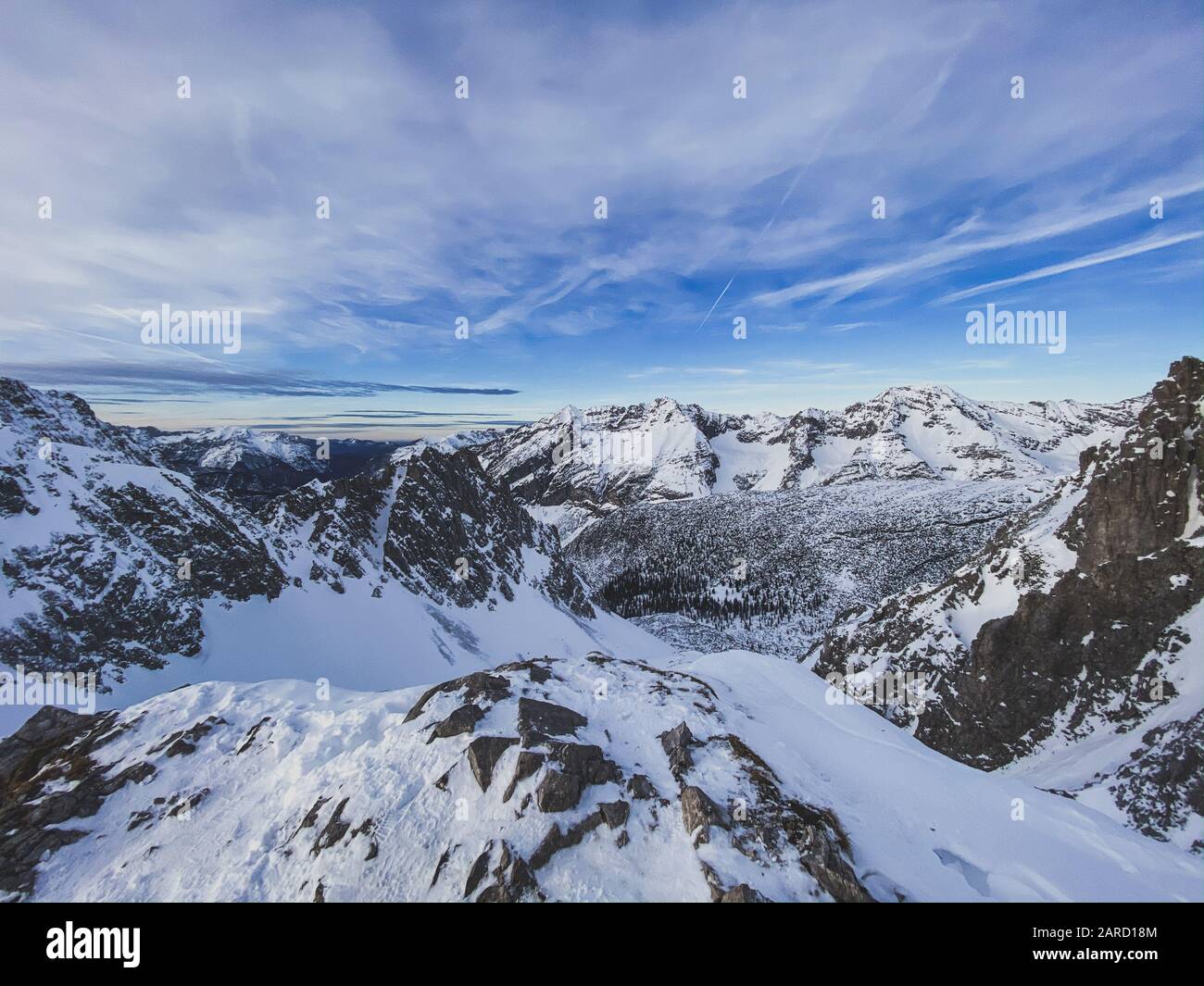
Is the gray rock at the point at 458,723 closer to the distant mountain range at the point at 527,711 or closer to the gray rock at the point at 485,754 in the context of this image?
the distant mountain range at the point at 527,711

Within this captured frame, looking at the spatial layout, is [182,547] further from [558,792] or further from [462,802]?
[558,792]

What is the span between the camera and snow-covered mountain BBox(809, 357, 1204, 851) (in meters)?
41.3

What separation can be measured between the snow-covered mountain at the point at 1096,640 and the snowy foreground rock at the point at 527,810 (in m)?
34.3

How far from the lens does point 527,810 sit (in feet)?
46.7

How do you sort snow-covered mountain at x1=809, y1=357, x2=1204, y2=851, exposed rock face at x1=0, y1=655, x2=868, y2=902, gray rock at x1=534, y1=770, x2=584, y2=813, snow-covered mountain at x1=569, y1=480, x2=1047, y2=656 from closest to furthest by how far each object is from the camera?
exposed rock face at x1=0, y1=655, x2=868, y2=902, gray rock at x1=534, y1=770, x2=584, y2=813, snow-covered mountain at x1=809, y1=357, x2=1204, y2=851, snow-covered mountain at x1=569, y1=480, x2=1047, y2=656

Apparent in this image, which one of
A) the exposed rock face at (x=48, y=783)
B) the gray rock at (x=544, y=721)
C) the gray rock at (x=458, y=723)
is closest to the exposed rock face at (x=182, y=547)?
the exposed rock face at (x=48, y=783)

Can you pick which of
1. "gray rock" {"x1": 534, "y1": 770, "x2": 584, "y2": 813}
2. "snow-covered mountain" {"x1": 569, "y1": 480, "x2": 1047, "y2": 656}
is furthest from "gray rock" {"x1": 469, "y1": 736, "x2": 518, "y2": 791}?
"snow-covered mountain" {"x1": 569, "y1": 480, "x2": 1047, "y2": 656}

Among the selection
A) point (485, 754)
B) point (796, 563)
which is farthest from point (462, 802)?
point (796, 563)

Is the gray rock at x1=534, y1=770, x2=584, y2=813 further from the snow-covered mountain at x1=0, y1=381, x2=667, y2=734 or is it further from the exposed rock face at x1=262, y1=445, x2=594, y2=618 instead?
the exposed rock face at x1=262, y1=445, x2=594, y2=618

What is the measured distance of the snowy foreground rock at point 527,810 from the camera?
12.8 meters

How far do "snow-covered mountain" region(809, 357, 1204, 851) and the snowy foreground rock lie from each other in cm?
3430

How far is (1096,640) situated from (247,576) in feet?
290
